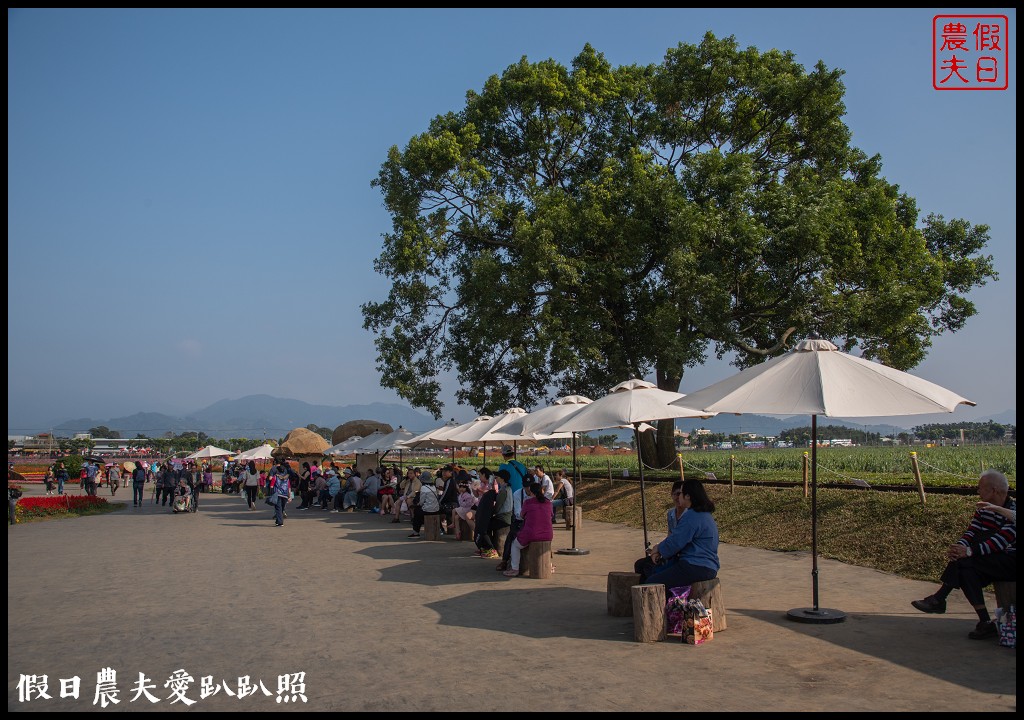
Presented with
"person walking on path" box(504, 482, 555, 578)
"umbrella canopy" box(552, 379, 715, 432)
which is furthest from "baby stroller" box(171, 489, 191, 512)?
"person walking on path" box(504, 482, 555, 578)

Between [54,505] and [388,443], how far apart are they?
11739 mm

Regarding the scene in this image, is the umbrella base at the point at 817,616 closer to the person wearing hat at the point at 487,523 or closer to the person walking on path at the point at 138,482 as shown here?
the person wearing hat at the point at 487,523

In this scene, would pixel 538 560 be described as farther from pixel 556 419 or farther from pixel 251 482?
pixel 251 482

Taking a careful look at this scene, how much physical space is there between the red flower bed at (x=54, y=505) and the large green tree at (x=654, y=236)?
11593 mm

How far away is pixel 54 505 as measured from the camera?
87.8ft

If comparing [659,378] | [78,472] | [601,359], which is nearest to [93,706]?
[601,359]

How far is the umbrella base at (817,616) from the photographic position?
7914 mm

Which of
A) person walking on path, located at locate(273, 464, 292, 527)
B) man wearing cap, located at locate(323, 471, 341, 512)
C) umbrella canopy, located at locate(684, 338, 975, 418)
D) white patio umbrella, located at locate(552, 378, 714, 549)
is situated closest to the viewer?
umbrella canopy, located at locate(684, 338, 975, 418)

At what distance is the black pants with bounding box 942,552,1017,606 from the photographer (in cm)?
698

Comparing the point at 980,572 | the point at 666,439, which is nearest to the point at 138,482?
the point at 666,439

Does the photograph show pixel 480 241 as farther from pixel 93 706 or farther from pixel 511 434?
pixel 93 706

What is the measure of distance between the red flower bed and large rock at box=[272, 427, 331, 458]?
1183cm

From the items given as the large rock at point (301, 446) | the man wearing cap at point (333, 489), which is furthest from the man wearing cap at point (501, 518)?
the large rock at point (301, 446)

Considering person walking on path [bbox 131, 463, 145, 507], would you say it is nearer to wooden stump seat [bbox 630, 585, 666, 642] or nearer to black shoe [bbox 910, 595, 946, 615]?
wooden stump seat [bbox 630, 585, 666, 642]
